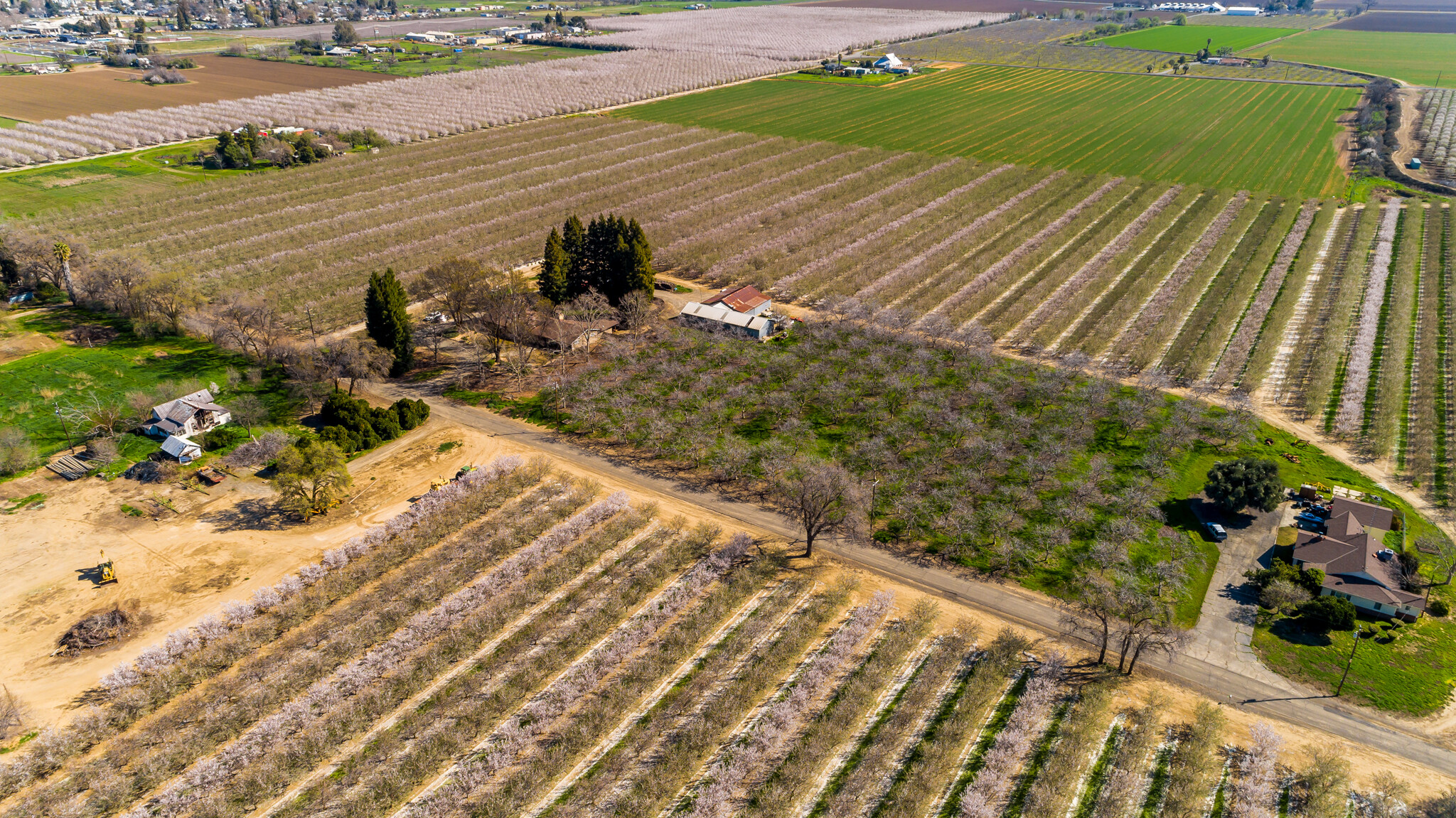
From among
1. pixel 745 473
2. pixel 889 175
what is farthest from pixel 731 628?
pixel 889 175

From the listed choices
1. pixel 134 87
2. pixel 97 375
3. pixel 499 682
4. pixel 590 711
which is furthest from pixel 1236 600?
pixel 134 87

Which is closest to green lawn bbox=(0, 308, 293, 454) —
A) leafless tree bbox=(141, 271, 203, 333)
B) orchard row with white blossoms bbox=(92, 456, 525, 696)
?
leafless tree bbox=(141, 271, 203, 333)

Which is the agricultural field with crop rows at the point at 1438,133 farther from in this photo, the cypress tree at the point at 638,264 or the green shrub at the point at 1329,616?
the cypress tree at the point at 638,264

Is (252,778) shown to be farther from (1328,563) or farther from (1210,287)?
(1210,287)

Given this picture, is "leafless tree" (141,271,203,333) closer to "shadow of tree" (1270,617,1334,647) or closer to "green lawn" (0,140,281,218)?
"green lawn" (0,140,281,218)

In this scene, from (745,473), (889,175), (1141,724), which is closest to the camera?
(1141,724)

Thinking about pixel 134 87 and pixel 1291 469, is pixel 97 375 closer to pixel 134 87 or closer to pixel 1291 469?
pixel 1291 469

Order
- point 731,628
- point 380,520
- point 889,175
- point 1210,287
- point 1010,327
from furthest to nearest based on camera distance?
point 889,175, point 1210,287, point 1010,327, point 380,520, point 731,628

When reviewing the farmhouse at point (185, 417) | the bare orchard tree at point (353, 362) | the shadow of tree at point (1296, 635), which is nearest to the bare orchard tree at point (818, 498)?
the shadow of tree at point (1296, 635)
